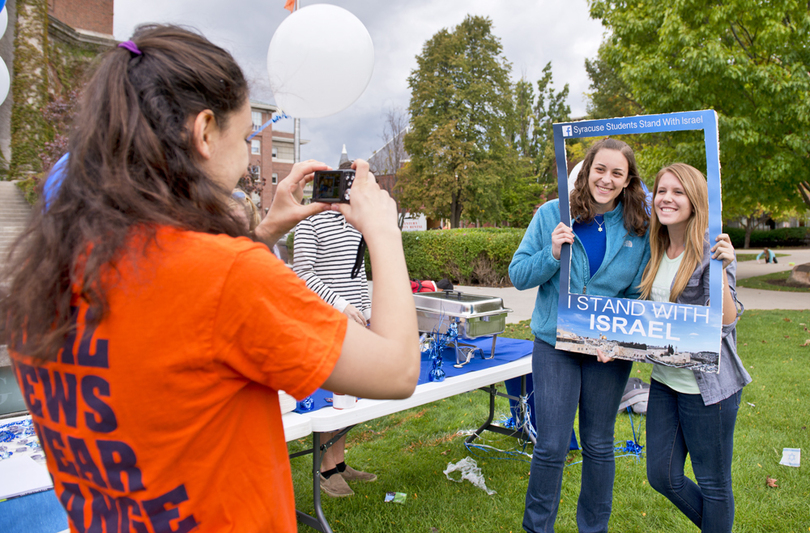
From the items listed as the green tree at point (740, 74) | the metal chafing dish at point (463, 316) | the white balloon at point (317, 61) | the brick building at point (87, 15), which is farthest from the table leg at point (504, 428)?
the brick building at point (87, 15)

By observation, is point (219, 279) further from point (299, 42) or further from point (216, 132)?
point (299, 42)

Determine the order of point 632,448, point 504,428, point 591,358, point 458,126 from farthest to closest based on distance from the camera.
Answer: point 458,126 → point 504,428 → point 632,448 → point 591,358

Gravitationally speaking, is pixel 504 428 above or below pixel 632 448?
above

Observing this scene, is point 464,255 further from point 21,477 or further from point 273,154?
point 273,154

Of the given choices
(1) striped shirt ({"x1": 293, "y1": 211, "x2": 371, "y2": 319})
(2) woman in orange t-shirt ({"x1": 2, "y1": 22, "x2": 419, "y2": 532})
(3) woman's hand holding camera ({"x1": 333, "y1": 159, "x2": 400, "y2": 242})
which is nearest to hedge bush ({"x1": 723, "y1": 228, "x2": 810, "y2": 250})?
(1) striped shirt ({"x1": 293, "y1": 211, "x2": 371, "y2": 319})

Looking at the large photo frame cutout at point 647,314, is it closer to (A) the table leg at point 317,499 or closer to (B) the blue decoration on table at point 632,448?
(A) the table leg at point 317,499

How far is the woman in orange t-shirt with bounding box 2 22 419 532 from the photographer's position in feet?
2.23

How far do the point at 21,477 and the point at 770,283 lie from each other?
52.4 ft

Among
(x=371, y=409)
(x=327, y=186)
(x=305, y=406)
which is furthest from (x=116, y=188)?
(x=371, y=409)

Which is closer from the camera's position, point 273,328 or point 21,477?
point 273,328

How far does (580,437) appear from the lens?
2.47 meters

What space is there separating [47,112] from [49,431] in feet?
60.4

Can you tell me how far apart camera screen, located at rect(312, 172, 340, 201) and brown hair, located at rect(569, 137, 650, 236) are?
5.56ft

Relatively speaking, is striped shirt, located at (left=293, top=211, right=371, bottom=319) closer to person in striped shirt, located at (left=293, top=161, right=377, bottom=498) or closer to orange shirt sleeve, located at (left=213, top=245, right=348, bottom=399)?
person in striped shirt, located at (left=293, top=161, right=377, bottom=498)
